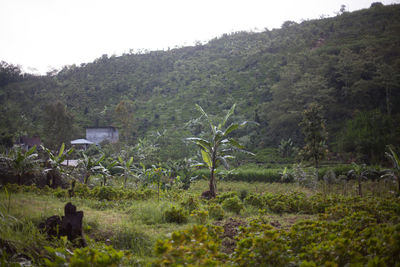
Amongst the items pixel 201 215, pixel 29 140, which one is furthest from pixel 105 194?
pixel 29 140

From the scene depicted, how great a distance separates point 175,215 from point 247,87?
28463mm

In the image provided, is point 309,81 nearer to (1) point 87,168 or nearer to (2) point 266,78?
(2) point 266,78

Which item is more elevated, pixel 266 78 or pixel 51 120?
pixel 266 78

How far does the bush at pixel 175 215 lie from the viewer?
4.62 metres

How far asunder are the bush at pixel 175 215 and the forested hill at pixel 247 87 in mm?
15119

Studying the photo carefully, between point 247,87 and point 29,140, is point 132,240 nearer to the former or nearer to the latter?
point 29,140

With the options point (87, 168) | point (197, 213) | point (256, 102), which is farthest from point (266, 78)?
point (197, 213)

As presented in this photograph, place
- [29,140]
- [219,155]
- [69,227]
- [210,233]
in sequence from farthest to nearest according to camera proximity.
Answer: [29,140] → [219,155] → [69,227] → [210,233]

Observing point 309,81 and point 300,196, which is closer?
point 300,196

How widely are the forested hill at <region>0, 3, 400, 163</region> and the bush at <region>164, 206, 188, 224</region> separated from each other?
15119 mm

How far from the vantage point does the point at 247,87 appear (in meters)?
31.7

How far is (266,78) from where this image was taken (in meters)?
30.9

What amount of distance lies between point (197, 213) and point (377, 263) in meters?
2.57

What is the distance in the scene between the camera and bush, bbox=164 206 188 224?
4.62 meters
